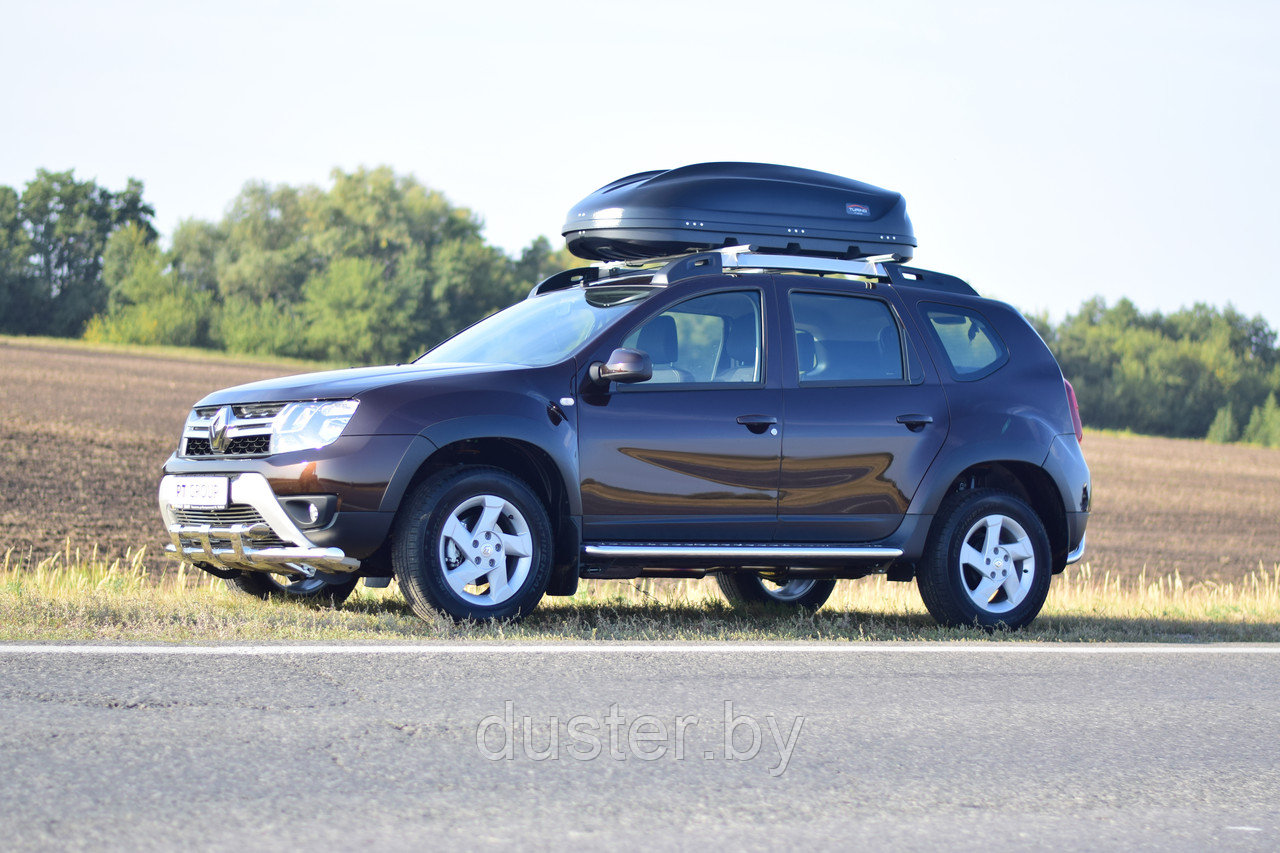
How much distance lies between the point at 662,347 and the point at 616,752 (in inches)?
138

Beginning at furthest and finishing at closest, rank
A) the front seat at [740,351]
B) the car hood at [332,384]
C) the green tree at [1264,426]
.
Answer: the green tree at [1264,426], the front seat at [740,351], the car hood at [332,384]

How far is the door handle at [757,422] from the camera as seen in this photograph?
7.82 metres

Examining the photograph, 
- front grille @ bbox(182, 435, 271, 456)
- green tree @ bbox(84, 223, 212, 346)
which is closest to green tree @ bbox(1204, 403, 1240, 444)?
green tree @ bbox(84, 223, 212, 346)

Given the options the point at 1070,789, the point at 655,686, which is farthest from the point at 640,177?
the point at 1070,789

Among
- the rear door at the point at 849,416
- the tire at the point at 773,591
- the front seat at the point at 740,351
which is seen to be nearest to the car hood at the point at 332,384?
the front seat at the point at 740,351

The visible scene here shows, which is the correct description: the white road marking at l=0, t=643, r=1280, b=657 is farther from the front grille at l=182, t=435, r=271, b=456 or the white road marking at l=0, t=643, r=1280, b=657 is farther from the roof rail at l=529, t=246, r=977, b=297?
the roof rail at l=529, t=246, r=977, b=297

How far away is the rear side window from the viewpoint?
340 inches

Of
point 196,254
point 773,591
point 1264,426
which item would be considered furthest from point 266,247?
point 773,591

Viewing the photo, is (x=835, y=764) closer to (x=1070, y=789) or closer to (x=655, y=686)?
(x=1070, y=789)

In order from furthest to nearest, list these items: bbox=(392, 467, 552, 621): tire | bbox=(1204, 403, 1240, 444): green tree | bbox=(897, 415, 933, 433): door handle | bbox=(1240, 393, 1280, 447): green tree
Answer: bbox=(1204, 403, 1240, 444): green tree
bbox=(1240, 393, 1280, 447): green tree
bbox=(897, 415, 933, 433): door handle
bbox=(392, 467, 552, 621): tire

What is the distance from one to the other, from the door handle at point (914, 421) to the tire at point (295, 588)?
10.5 ft

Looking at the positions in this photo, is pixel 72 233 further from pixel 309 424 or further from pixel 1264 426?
pixel 309 424

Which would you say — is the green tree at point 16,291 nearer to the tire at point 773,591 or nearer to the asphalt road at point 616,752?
the tire at point 773,591

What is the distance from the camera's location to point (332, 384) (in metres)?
7.25
